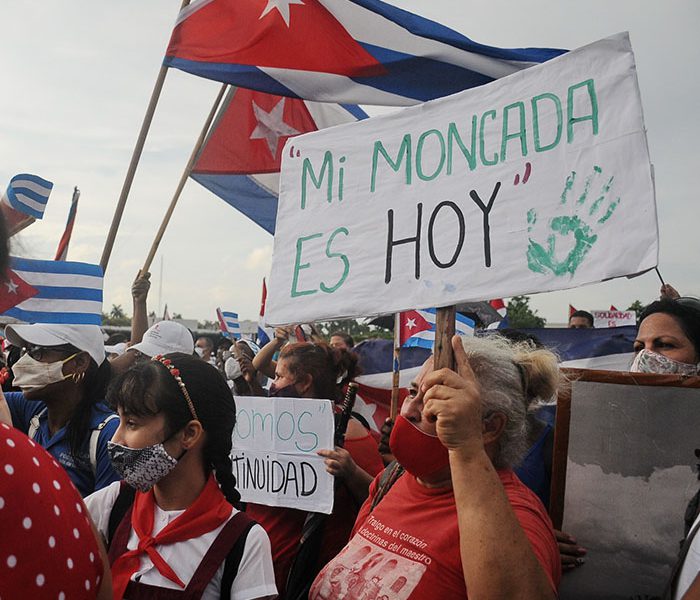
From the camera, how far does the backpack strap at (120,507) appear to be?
86.5 inches

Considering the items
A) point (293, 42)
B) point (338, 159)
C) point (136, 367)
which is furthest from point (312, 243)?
point (293, 42)

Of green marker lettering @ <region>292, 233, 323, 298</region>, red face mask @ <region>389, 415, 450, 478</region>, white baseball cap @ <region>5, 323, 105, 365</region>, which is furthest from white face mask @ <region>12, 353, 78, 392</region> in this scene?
red face mask @ <region>389, 415, 450, 478</region>

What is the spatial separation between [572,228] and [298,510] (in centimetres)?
206

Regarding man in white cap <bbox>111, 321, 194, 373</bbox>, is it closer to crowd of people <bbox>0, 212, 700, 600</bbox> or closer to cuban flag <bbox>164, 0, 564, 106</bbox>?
crowd of people <bbox>0, 212, 700, 600</bbox>

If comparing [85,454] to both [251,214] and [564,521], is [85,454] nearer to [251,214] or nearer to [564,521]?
[564,521]

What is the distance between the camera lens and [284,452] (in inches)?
129

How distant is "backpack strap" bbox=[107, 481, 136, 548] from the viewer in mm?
2197

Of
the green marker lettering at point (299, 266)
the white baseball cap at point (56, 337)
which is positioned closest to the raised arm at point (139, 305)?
the white baseball cap at point (56, 337)

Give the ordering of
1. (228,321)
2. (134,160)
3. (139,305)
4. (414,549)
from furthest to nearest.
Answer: (228,321) → (139,305) → (134,160) → (414,549)

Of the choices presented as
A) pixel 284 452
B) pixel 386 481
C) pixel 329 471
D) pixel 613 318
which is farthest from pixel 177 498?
pixel 613 318

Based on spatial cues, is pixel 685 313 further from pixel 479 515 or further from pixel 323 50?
pixel 323 50

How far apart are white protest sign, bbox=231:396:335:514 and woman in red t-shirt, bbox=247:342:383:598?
88 millimetres

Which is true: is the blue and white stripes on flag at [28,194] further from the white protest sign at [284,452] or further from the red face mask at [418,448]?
the red face mask at [418,448]

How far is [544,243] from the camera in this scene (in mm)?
→ 1771
